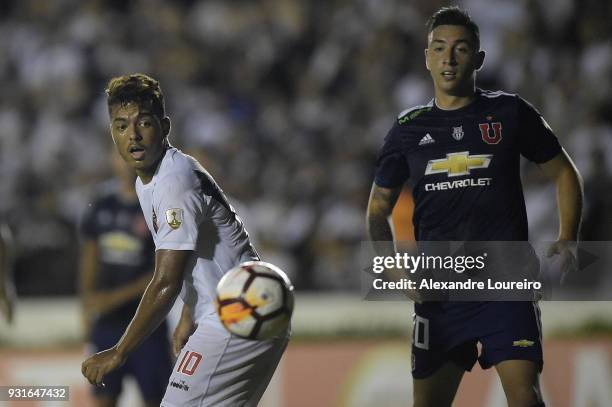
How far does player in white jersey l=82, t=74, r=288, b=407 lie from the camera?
14.0 feet

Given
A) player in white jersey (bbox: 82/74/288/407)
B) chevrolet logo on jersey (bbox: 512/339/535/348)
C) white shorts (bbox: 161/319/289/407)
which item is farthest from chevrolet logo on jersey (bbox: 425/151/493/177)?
white shorts (bbox: 161/319/289/407)

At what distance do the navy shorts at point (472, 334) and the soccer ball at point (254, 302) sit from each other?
82 cm

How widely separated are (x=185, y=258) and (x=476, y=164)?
1.45 meters

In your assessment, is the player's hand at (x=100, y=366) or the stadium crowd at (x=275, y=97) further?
the stadium crowd at (x=275, y=97)

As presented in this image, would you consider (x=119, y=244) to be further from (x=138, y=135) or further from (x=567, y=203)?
(x=567, y=203)

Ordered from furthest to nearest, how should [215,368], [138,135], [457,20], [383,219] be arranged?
[383,219]
[457,20]
[138,135]
[215,368]

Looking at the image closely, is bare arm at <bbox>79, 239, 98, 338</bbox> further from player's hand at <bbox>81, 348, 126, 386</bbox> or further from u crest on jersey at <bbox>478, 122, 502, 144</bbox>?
u crest on jersey at <bbox>478, 122, 502, 144</bbox>

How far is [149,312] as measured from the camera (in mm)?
4227

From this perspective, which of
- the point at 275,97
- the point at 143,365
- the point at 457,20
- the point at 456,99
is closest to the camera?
the point at 457,20

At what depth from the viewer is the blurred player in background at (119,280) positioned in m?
6.88

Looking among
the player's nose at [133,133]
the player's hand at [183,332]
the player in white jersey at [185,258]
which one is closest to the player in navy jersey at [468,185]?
the player in white jersey at [185,258]

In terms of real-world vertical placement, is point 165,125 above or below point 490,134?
above

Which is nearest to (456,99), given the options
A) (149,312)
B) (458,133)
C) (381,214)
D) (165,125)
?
(458,133)

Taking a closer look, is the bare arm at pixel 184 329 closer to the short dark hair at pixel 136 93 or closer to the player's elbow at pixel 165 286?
the player's elbow at pixel 165 286
